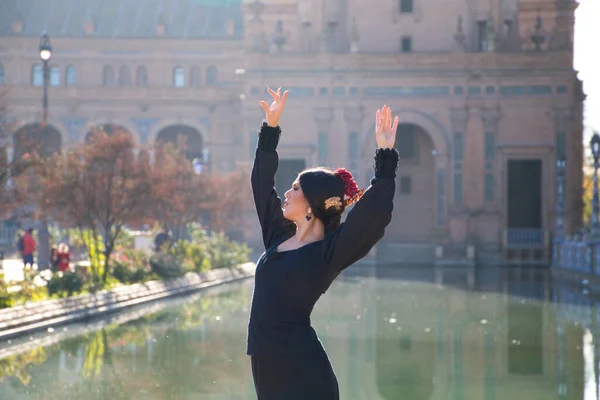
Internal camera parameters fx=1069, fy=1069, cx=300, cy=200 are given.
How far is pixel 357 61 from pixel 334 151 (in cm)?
423

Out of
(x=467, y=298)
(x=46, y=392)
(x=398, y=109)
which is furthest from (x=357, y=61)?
(x=46, y=392)

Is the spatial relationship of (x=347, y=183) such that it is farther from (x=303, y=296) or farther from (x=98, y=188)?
(x=98, y=188)

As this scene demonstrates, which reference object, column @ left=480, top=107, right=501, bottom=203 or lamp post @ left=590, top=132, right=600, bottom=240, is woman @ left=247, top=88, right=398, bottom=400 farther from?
column @ left=480, top=107, right=501, bottom=203

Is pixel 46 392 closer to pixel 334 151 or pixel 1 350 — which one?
pixel 1 350

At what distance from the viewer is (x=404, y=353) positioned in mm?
15375

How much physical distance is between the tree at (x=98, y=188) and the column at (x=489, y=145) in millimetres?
25664

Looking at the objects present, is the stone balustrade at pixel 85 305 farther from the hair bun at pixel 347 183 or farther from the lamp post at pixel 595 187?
the lamp post at pixel 595 187

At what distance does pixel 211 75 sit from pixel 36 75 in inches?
435

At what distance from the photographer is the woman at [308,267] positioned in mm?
5457

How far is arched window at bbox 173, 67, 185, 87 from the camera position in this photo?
225ft

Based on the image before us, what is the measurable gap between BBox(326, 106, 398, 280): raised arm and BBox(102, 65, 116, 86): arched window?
2499 inches

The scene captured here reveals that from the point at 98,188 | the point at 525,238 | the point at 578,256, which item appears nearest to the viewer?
the point at 98,188

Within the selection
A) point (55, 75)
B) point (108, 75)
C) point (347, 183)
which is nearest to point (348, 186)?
point (347, 183)

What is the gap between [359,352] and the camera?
15320 mm
